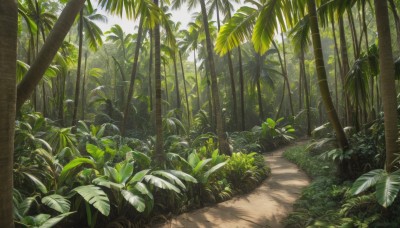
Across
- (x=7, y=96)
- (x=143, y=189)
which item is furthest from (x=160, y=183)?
(x=7, y=96)

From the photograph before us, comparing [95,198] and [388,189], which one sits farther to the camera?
[95,198]

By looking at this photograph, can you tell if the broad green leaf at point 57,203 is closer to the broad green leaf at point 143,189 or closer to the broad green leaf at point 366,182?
the broad green leaf at point 143,189

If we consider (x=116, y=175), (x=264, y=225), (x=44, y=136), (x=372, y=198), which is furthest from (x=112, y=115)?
(x=372, y=198)

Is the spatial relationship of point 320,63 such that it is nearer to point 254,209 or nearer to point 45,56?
point 254,209

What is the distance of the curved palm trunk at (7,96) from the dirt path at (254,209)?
3374 millimetres

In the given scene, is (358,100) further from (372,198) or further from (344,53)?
(372,198)

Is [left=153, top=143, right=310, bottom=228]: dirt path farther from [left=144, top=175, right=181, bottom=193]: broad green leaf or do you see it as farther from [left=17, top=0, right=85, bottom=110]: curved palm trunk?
[left=17, top=0, right=85, bottom=110]: curved palm trunk

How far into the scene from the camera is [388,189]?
10.8ft

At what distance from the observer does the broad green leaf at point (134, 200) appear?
14.6 feet

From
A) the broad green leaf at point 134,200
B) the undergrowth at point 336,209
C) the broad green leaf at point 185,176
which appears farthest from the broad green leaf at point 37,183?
the undergrowth at point 336,209

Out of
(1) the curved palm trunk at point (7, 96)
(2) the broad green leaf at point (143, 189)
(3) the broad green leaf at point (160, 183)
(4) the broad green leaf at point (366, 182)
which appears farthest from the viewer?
(3) the broad green leaf at point (160, 183)

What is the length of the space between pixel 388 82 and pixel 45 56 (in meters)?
4.33

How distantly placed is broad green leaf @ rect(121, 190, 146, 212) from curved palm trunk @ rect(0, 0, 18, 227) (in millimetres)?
2406

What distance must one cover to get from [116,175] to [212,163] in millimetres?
2987
